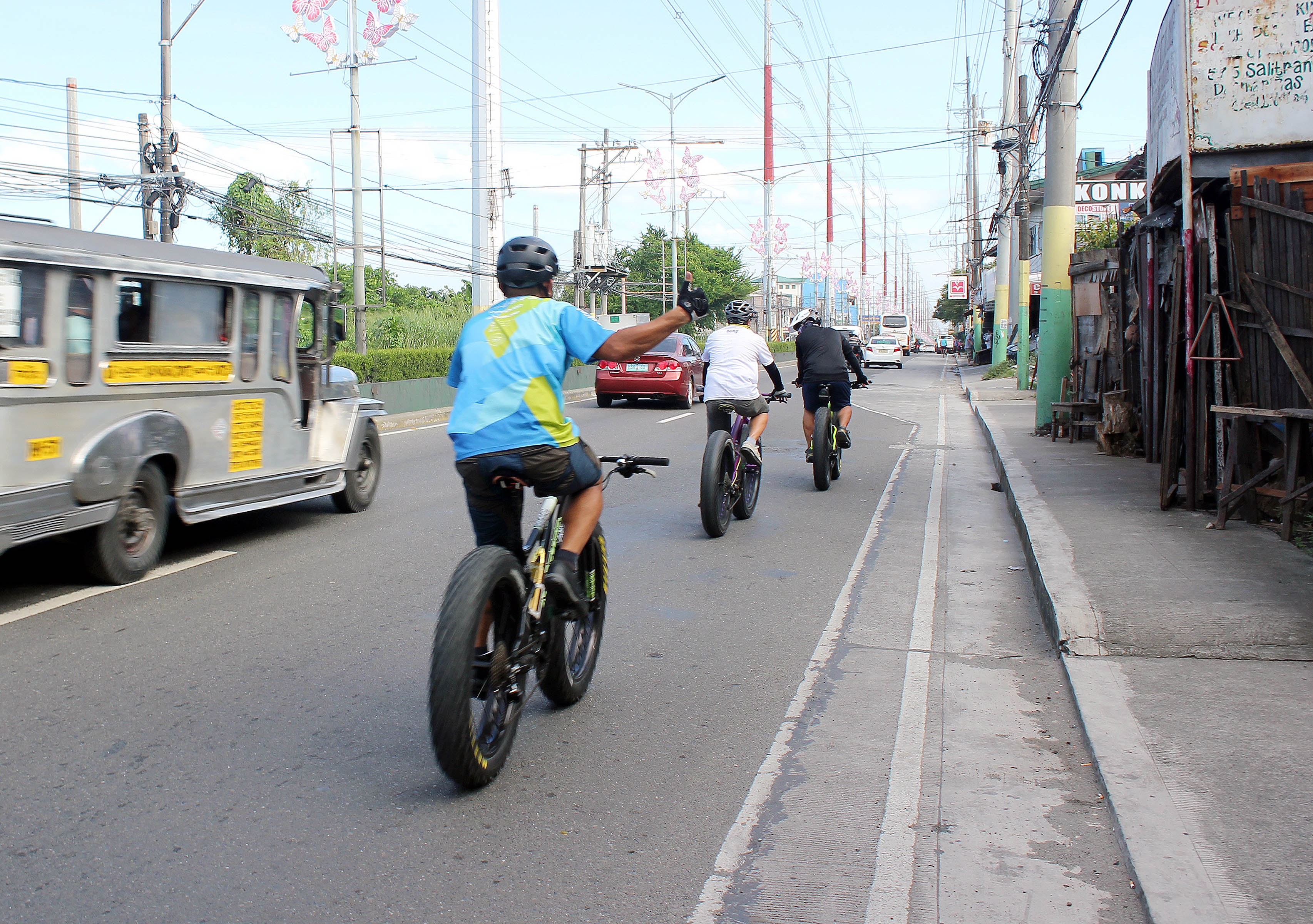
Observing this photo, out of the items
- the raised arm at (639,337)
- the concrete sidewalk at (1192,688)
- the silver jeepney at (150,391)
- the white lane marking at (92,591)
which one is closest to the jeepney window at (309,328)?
the silver jeepney at (150,391)

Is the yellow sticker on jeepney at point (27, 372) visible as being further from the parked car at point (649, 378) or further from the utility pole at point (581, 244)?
the utility pole at point (581, 244)

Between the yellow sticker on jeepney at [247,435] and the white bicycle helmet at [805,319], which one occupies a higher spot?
the white bicycle helmet at [805,319]

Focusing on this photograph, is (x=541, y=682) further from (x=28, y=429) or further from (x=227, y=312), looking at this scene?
(x=227, y=312)

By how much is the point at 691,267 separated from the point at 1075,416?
7488 cm

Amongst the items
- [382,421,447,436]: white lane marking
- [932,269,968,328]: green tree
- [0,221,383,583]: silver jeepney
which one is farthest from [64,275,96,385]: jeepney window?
[932,269,968,328]: green tree

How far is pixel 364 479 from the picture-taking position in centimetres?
1034

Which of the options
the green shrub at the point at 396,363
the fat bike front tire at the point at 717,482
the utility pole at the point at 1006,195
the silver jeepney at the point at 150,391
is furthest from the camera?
the utility pole at the point at 1006,195

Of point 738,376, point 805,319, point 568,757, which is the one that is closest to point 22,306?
point 568,757

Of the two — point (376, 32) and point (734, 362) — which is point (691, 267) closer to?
point (376, 32)

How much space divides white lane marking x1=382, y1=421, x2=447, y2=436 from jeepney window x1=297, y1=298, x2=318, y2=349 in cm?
757

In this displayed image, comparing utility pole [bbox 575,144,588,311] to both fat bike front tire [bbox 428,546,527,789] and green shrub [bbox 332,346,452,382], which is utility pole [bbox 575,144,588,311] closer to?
green shrub [bbox 332,346,452,382]

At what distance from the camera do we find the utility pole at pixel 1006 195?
32719 mm

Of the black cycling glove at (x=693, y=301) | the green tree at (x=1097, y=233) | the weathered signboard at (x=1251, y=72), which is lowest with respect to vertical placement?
the black cycling glove at (x=693, y=301)

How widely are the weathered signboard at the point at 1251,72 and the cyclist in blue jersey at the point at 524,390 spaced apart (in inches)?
272
